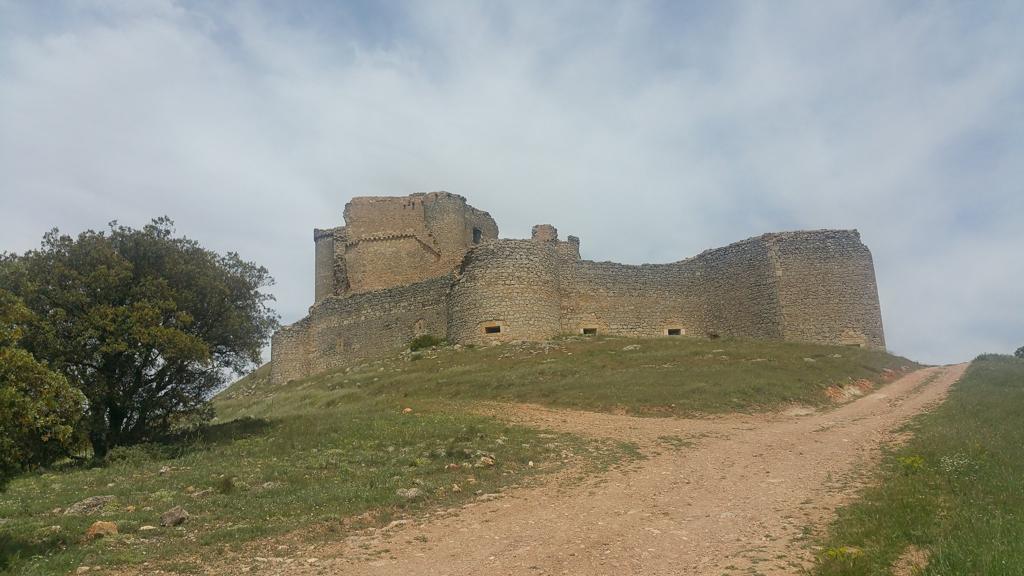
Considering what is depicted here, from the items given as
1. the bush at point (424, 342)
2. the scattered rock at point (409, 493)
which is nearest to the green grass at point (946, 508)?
the scattered rock at point (409, 493)

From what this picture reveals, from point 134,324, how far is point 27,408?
8.63m

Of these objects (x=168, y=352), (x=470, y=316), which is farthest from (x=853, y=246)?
(x=168, y=352)

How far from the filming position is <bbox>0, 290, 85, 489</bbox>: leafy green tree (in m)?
7.86

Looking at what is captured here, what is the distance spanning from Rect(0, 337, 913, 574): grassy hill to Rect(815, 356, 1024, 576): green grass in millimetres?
4715

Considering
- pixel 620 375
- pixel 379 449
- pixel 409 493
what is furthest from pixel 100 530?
pixel 620 375

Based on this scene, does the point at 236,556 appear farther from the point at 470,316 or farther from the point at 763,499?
the point at 470,316

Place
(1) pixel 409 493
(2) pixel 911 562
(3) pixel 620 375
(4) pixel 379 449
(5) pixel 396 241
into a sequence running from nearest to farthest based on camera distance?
(2) pixel 911 562
(1) pixel 409 493
(4) pixel 379 449
(3) pixel 620 375
(5) pixel 396 241

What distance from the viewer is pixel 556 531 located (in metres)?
8.13

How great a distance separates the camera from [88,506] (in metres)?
10.1

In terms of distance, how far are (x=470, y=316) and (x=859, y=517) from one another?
2426 cm

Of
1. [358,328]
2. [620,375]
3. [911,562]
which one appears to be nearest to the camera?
[911,562]

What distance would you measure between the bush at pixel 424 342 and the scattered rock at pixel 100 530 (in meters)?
23.8

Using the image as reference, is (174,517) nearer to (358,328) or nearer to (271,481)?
(271,481)

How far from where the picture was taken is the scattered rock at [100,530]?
8.55m
